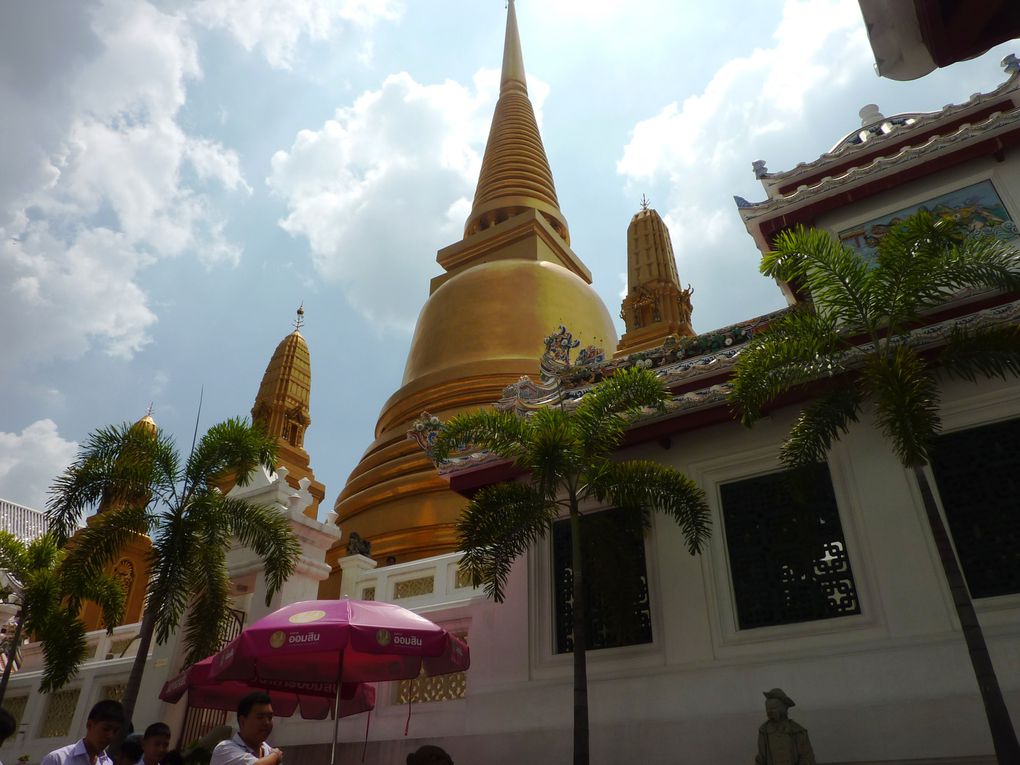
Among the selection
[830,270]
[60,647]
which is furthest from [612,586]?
[60,647]

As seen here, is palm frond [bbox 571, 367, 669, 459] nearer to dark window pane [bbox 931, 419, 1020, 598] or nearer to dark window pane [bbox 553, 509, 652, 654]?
dark window pane [bbox 553, 509, 652, 654]

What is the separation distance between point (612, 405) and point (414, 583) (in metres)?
4.72

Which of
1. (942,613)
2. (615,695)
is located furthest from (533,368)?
(942,613)

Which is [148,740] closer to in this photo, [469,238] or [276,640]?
[276,640]

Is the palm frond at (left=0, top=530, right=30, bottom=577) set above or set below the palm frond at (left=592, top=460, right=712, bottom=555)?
above

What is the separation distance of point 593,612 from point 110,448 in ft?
21.5

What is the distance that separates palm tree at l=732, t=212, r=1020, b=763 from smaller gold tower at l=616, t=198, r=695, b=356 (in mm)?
12977

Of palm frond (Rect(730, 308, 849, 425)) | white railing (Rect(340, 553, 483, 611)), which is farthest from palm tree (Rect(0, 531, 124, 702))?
palm frond (Rect(730, 308, 849, 425))

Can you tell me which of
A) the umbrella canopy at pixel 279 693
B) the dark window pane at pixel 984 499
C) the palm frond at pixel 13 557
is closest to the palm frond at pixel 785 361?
the dark window pane at pixel 984 499

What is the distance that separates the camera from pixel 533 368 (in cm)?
2041

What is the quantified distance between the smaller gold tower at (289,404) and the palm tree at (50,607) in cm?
1237

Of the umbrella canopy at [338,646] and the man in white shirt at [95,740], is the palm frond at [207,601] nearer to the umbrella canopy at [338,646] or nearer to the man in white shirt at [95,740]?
the umbrella canopy at [338,646]

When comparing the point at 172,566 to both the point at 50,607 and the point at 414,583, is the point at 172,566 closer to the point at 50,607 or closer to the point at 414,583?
the point at 414,583

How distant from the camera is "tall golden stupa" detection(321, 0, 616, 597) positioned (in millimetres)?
17938
